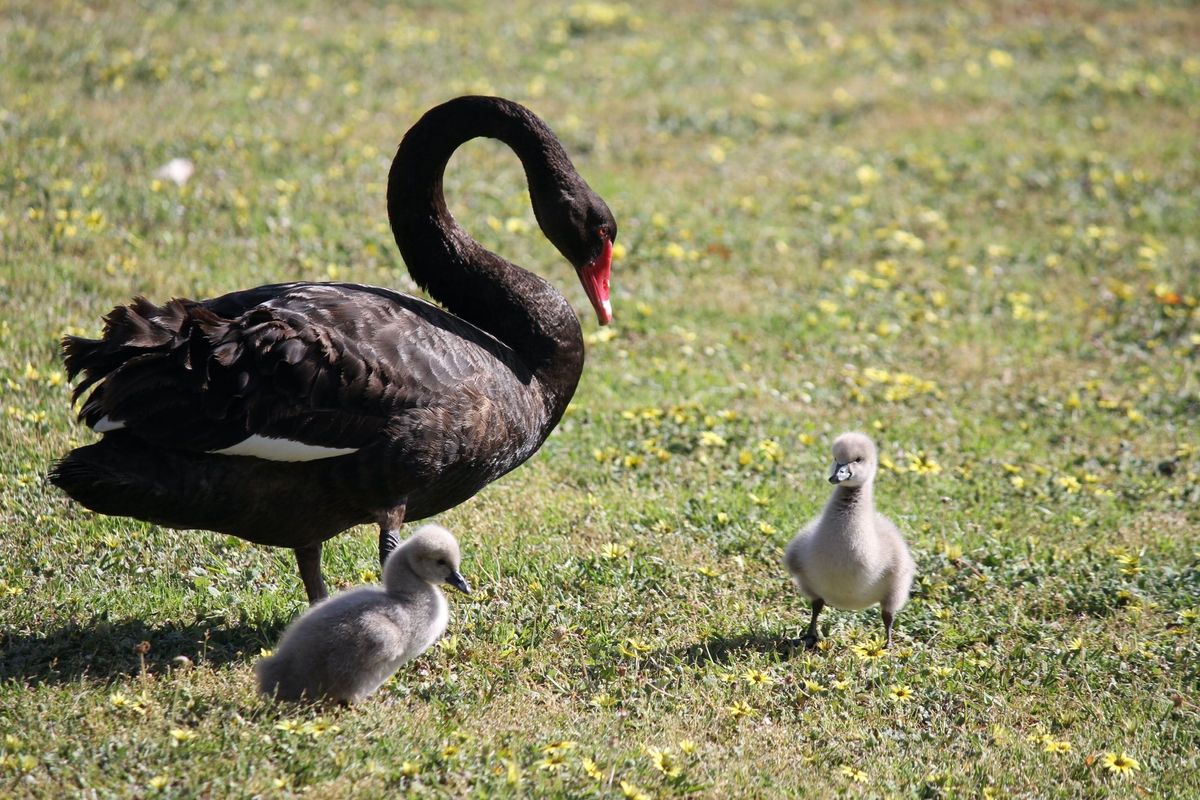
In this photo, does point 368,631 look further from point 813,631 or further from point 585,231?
point 585,231

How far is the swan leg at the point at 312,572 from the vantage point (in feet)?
16.7

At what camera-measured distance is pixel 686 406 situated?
7.60 meters

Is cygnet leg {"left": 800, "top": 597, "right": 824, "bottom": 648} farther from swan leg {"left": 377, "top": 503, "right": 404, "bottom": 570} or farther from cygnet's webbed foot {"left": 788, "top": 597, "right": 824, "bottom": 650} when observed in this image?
swan leg {"left": 377, "top": 503, "right": 404, "bottom": 570}

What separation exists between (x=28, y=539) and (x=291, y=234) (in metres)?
4.27

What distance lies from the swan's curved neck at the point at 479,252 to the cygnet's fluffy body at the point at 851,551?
1.28m

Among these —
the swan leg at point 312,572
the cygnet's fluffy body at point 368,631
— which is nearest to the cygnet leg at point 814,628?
the cygnet's fluffy body at point 368,631

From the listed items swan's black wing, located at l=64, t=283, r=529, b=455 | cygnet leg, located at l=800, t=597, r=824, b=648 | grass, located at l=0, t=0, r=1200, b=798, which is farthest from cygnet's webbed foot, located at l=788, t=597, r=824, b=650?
swan's black wing, located at l=64, t=283, r=529, b=455

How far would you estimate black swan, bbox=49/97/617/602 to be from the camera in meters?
4.45

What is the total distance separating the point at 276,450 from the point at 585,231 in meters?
1.95

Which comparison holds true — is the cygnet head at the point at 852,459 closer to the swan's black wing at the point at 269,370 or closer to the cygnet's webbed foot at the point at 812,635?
the cygnet's webbed foot at the point at 812,635

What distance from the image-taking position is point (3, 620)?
494 centimetres

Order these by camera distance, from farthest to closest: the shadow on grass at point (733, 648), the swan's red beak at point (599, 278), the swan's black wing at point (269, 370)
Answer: the swan's red beak at point (599, 278), the shadow on grass at point (733, 648), the swan's black wing at point (269, 370)

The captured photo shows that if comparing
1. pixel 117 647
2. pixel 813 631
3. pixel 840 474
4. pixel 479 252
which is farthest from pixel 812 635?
pixel 117 647

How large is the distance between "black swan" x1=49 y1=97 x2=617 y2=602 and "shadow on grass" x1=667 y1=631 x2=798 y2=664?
109 cm
